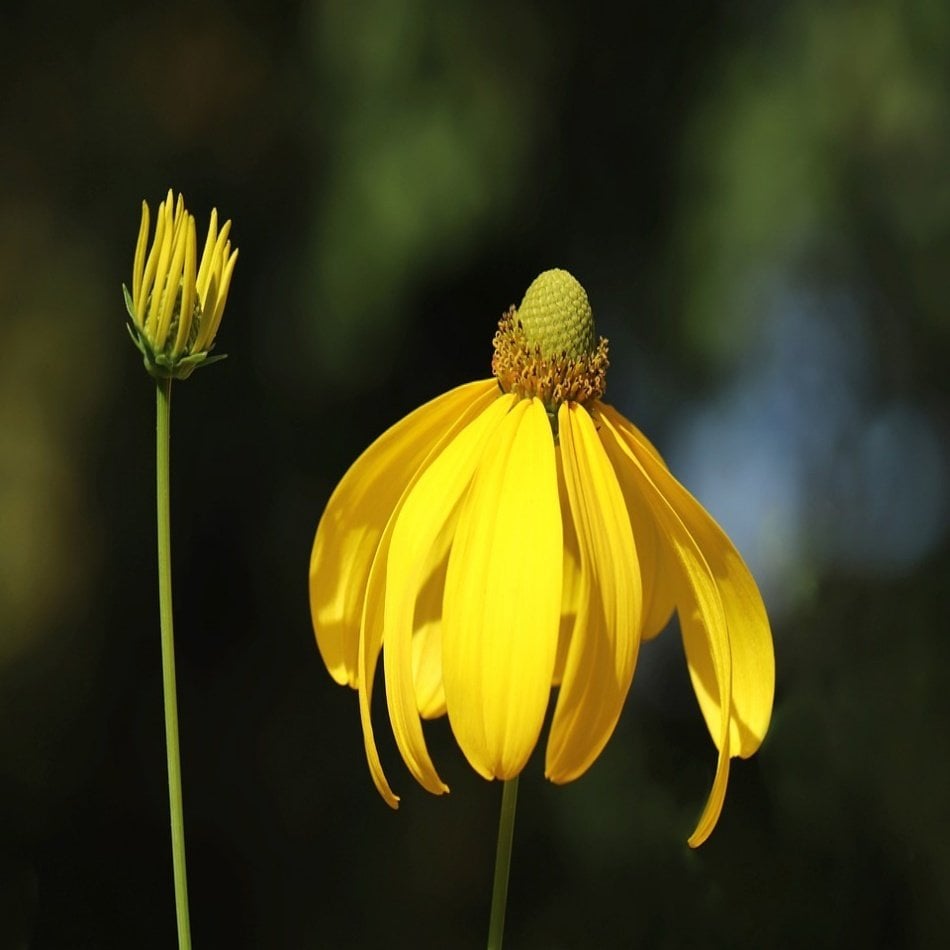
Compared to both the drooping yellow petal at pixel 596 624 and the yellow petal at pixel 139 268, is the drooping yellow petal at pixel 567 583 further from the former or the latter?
the yellow petal at pixel 139 268

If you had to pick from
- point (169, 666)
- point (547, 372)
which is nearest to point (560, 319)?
point (547, 372)

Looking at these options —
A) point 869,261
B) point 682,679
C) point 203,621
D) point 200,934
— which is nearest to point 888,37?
point 869,261

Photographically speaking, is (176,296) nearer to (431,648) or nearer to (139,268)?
(139,268)

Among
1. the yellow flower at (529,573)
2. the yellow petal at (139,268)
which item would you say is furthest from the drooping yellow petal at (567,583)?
the yellow petal at (139,268)

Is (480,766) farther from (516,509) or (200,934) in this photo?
(200,934)

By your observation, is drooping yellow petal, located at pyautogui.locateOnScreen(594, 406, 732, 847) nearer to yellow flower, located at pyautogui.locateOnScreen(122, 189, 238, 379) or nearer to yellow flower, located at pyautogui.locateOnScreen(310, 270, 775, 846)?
yellow flower, located at pyautogui.locateOnScreen(310, 270, 775, 846)

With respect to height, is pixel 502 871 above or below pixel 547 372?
below
